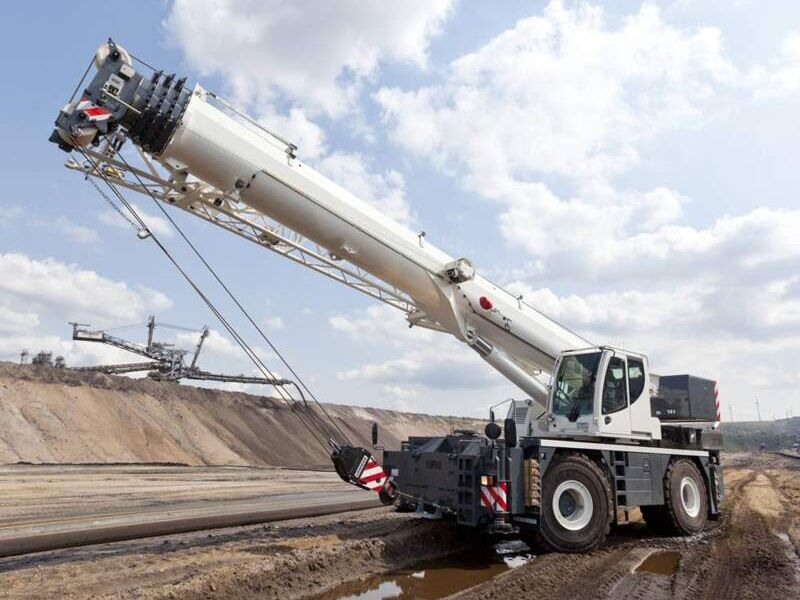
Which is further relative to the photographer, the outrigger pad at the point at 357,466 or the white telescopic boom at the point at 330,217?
the outrigger pad at the point at 357,466

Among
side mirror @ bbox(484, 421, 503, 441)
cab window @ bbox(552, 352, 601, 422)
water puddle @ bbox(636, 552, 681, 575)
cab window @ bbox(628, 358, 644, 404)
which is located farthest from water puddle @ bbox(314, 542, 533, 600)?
cab window @ bbox(628, 358, 644, 404)

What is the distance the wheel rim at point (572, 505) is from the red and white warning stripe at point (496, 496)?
2.82 ft

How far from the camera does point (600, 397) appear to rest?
378 inches

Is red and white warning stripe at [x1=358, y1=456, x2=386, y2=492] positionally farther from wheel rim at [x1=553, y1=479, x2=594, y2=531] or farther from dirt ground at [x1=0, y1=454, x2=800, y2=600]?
wheel rim at [x1=553, y1=479, x2=594, y2=531]

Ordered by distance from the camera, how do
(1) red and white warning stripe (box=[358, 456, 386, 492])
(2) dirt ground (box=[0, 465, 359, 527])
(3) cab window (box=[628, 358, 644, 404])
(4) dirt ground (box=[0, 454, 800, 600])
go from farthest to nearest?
(2) dirt ground (box=[0, 465, 359, 527]) → (3) cab window (box=[628, 358, 644, 404]) → (1) red and white warning stripe (box=[358, 456, 386, 492]) → (4) dirt ground (box=[0, 454, 800, 600])

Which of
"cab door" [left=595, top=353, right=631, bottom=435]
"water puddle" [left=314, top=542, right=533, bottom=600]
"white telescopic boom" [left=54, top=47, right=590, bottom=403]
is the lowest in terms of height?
"water puddle" [left=314, top=542, right=533, bottom=600]

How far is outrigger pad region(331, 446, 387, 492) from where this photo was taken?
321 inches

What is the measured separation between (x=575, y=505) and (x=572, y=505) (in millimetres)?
45

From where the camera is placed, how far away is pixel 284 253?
938cm

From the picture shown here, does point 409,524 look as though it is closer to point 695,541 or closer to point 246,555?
point 246,555

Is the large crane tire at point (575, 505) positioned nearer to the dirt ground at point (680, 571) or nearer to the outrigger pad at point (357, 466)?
the dirt ground at point (680, 571)

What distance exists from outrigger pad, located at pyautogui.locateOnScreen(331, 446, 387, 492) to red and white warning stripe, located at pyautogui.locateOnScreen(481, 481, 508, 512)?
1.51 meters

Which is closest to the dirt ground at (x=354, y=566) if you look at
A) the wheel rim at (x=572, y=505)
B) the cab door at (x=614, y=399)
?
the wheel rim at (x=572, y=505)

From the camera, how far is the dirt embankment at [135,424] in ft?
96.8
